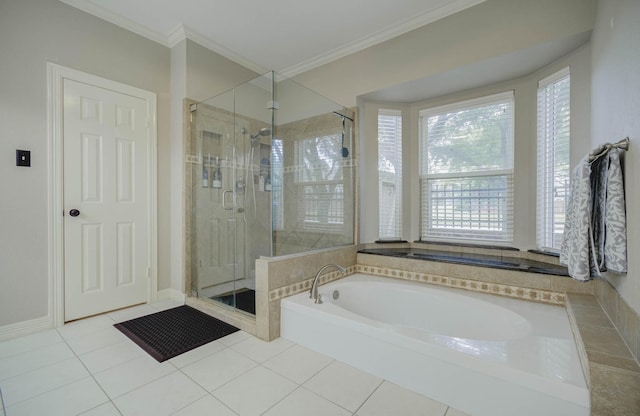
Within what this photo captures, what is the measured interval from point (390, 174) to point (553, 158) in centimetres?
137

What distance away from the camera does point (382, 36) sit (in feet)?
8.76

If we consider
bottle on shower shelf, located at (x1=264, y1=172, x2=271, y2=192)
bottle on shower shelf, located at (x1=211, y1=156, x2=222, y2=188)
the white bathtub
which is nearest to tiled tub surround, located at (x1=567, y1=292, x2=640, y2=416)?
the white bathtub

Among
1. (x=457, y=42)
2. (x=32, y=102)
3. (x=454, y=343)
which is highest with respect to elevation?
(x=457, y=42)

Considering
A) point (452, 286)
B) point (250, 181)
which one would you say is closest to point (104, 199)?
point (250, 181)

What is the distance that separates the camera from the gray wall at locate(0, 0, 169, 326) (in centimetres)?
198

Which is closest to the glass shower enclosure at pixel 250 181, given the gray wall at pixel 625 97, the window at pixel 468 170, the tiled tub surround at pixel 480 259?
the tiled tub surround at pixel 480 259

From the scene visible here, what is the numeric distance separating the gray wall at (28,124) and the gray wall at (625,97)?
3544 millimetres

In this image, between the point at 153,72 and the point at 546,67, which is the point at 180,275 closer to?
the point at 153,72

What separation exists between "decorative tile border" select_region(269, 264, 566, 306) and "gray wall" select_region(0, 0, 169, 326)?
1866mm

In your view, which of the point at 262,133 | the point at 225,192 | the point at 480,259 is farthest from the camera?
the point at 225,192

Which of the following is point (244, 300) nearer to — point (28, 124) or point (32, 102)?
point (28, 124)

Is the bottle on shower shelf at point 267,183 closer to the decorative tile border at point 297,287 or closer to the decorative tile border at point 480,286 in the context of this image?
the decorative tile border at point 297,287

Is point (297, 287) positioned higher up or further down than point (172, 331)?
higher up

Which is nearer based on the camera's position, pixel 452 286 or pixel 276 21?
pixel 452 286
